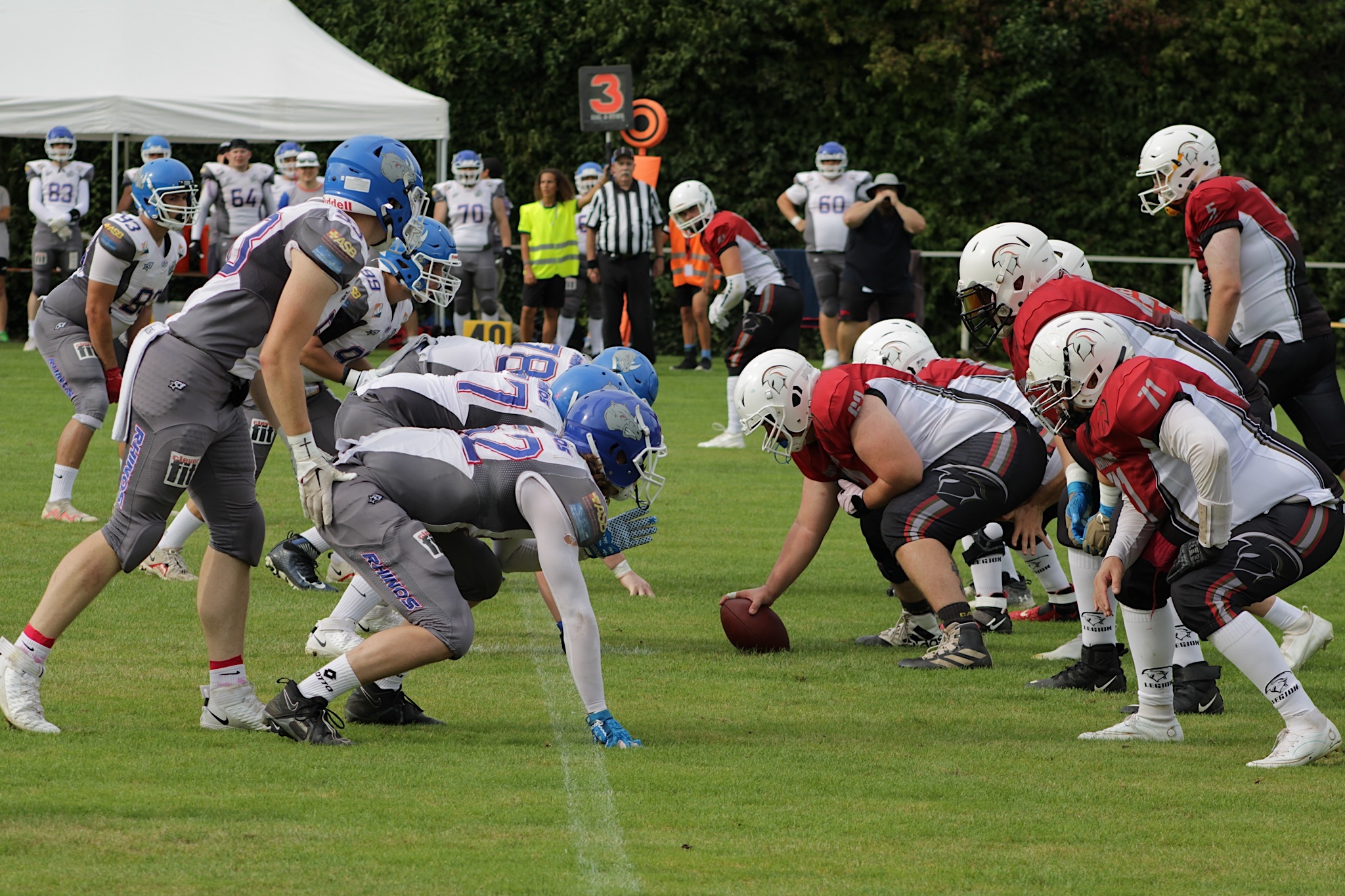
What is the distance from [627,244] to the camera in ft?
52.8

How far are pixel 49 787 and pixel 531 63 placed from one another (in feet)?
64.2

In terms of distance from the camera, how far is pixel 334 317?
6.97 m

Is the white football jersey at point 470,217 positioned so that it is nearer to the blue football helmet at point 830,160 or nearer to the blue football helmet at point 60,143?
the blue football helmet at point 830,160

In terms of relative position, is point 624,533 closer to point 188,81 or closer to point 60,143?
point 188,81

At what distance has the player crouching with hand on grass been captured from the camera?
6332mm

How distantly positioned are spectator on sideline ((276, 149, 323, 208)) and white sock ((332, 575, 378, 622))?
1181 centimetres

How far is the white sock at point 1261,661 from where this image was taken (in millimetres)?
4945

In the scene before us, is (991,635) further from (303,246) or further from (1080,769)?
(303,246)

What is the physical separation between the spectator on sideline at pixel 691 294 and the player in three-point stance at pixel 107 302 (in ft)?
34.8

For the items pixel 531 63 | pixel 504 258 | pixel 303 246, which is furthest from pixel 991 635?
pixel 531 63

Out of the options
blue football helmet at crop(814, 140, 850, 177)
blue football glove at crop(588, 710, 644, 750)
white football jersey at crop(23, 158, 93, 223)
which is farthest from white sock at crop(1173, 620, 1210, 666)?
white football jersey at crop(23, 158, 93, 223)

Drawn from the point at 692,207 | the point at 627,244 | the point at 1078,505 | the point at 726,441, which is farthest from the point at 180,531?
the point at 627,244

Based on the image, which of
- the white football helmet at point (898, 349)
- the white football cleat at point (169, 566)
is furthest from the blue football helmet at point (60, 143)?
the white football helmet at point (898, 349)

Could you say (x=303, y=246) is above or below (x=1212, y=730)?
above
